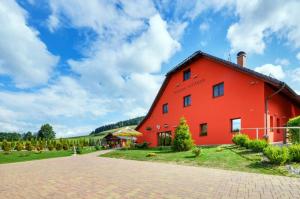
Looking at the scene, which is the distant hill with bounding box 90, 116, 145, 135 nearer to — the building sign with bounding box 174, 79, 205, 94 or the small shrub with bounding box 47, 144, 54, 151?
the small shrub with bounding box 47, 144, 54, 151

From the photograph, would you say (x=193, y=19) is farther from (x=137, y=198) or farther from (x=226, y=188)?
(x=137, y=198)

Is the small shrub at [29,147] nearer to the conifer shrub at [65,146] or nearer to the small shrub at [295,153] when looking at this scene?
the conifer shrub at [65,146]

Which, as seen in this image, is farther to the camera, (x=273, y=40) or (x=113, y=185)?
(x=273, y=40)

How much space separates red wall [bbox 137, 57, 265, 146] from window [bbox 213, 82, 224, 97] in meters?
0.28

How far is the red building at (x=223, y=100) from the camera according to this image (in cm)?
1526

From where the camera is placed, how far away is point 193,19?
1316 cm

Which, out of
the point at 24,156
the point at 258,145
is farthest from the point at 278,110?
the point at 24,156

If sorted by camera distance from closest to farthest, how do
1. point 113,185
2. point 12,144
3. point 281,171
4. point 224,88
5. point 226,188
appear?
point 226,188, point 113,185, point 281,171, point 224,88, point 12,144

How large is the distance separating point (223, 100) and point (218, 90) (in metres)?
1.12

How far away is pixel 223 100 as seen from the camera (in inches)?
690

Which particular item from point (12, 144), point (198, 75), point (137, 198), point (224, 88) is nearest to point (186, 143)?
point (224, 88)

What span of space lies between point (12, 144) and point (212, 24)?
3959 centimetres

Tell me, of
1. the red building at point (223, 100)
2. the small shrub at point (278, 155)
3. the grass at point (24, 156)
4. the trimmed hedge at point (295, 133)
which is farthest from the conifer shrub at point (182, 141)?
the grass at point (24, 156)

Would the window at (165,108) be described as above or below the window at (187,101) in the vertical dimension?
below
